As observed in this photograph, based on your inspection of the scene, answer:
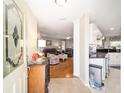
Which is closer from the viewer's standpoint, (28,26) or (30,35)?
(28,26)

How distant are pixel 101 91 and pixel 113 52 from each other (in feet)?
16.0

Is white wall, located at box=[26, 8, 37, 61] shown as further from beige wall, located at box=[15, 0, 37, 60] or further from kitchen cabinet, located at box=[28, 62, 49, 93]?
kitchen cabinet, located at box=[28, 62, 49, 93]

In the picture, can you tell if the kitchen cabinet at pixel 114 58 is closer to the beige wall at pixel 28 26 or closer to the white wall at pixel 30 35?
the white wall at pixel 30 35

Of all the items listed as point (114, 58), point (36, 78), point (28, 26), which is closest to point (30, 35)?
point (28, 26)

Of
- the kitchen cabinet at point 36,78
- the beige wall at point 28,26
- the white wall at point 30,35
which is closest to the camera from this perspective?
the beige wall at point 28,26

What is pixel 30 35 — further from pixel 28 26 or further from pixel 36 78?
pixel 36 78

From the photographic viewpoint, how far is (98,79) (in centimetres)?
436

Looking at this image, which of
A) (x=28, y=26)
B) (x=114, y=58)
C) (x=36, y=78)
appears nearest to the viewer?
(x=36, y=78)

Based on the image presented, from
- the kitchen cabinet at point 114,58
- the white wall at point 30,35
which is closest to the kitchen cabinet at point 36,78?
the white wall at point 30,35

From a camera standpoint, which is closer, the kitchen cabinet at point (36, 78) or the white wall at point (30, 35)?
the kitchen cabinet at point (36, 78)

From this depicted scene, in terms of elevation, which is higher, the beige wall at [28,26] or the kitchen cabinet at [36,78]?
the beige wall at [28,26]

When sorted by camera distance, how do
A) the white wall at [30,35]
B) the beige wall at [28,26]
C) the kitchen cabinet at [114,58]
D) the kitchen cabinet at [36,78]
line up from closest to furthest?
1. the beige wall at [28,26]
2. the kitchen cabinet at [36,78]
3. the white wall at [30,35]
4. the kitchen cabinet at [114,58]

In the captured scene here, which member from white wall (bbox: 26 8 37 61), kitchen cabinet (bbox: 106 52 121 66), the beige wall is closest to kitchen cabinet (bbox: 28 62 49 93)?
the beige wall

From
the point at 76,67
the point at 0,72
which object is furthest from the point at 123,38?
the point at 76,67
